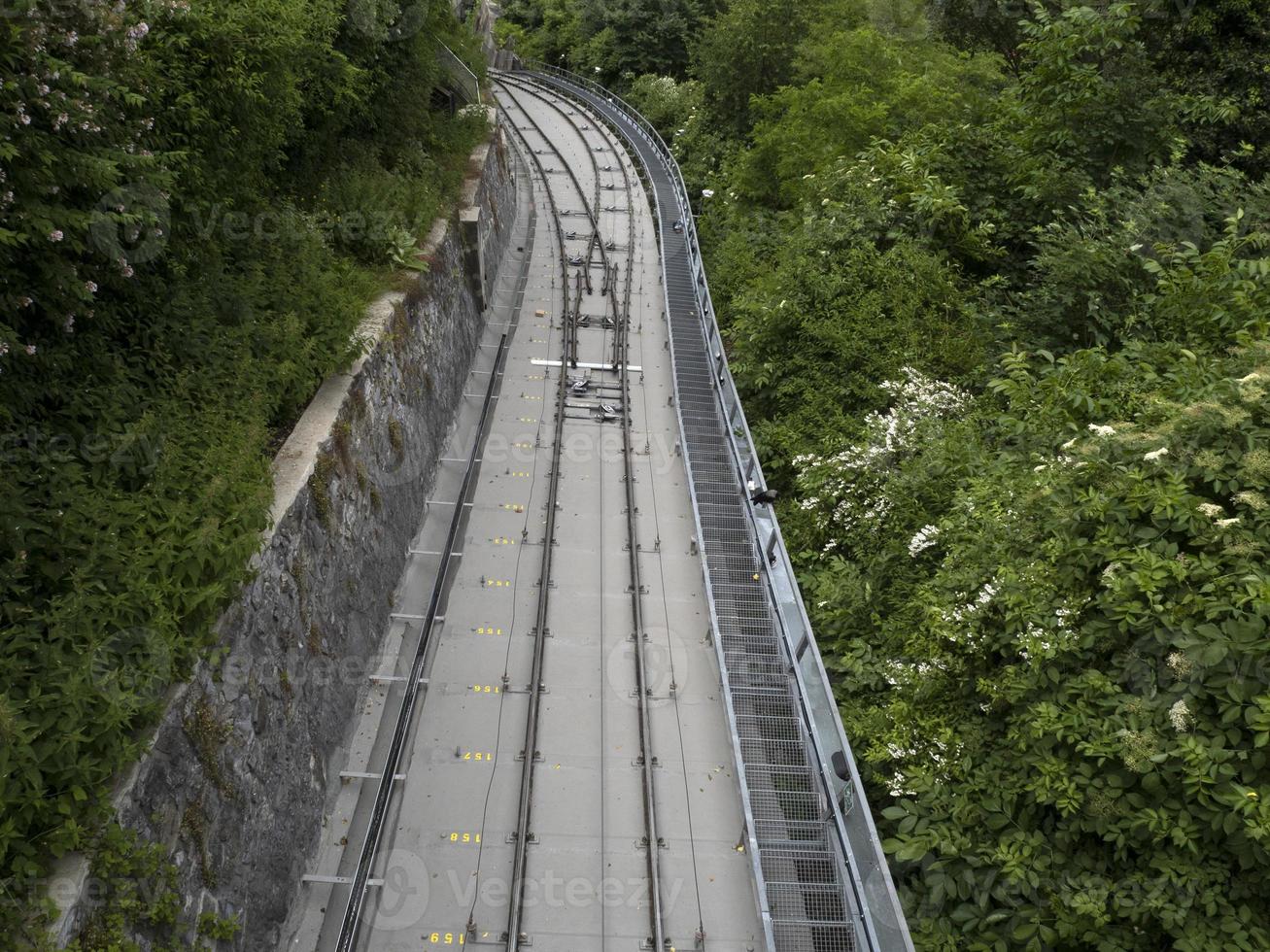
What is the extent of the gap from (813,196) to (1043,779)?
15852 millimetres

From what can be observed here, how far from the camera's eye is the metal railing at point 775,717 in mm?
8281

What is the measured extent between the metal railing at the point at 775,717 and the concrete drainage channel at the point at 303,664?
4.69 metres

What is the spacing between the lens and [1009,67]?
77.7ft

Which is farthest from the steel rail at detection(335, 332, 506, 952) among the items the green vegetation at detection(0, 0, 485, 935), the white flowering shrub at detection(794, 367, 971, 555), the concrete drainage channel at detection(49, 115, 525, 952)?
the white flowering shrub at detection(794, 367, 971, 555)

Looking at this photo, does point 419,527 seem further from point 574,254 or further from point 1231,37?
point 1231,37

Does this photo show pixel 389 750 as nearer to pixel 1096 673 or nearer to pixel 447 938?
pixel 447 938

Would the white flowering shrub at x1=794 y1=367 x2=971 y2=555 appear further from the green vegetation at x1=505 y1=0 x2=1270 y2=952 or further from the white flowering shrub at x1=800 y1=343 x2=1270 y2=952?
the white flowering shrub at x1=800 y1=343 x2=1270 y2=952

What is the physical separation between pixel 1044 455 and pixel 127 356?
406 inches

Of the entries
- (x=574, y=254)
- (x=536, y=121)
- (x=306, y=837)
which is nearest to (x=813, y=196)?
(x=574, y=254)

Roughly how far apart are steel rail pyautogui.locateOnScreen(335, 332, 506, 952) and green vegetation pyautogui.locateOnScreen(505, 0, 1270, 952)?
17.4 ft

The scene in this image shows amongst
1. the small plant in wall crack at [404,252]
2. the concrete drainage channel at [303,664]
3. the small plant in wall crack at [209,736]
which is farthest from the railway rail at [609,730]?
the small plant in wall crack at [404,252]

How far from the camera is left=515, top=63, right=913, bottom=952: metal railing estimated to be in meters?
8.28

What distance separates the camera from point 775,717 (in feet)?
36.7

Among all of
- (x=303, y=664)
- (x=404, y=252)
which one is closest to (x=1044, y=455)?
(x=303, y=664)
